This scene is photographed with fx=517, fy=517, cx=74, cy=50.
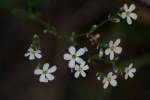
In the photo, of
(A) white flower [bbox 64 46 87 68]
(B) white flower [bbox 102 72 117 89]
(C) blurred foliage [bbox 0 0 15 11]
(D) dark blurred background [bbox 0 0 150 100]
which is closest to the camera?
(A) white flower [bbox 64 46 87 68]

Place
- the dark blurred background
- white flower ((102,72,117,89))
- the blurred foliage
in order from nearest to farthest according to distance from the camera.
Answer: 1. white flower ((102,72,117,89))
2. the blurred foliage
3. the dark blurred background

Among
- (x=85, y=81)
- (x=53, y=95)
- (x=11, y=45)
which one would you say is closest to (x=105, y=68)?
(x=85, y=81)

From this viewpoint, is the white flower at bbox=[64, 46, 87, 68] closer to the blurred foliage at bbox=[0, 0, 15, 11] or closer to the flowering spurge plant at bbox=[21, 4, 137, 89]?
the flowering spurge plant at bbox=[21, 4, 137, 89]

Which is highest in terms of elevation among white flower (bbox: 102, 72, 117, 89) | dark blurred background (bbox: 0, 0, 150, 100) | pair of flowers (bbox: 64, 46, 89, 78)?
dark blurred background (bbox: 0, 0, 150, 100)

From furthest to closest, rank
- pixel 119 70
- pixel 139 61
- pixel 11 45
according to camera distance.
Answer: pixel 11 45, pixel 139 61, pixel 119 70

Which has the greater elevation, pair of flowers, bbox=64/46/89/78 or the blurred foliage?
the blurred foliage

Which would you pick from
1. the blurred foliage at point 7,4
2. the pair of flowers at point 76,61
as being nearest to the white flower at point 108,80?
the pair of flowers at point 76,61

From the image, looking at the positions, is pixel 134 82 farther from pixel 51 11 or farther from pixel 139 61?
pixel 51 11

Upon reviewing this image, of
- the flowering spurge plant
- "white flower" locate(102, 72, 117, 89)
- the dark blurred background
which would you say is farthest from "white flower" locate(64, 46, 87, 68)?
the dark blurred background

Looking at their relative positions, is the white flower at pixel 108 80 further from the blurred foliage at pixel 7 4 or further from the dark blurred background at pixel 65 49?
the blurred foliage at pixel 7 4
